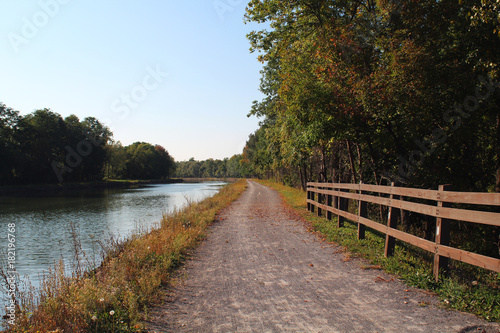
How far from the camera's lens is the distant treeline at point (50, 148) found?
5553cm

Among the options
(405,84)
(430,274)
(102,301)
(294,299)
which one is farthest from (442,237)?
(405,84)

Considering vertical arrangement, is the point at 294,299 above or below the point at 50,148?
below

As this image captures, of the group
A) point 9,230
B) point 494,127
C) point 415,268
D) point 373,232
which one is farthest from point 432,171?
point 9,230

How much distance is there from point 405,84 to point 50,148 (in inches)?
2737

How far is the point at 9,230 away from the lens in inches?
645

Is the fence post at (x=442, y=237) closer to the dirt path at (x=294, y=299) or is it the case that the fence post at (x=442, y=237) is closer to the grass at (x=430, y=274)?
the grass at (x=430, y=274)

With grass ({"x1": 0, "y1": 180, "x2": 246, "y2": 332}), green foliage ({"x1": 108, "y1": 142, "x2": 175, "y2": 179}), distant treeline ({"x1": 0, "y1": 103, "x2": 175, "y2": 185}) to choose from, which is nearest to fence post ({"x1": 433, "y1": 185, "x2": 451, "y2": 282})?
grass ({"x1": 0, "y1": 180, "x2": 246, "y2": 332})

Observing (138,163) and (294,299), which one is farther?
(138,163)

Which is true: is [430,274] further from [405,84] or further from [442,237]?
[405,84]

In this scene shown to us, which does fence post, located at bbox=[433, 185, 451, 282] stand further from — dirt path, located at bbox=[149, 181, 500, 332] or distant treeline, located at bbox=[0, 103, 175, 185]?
distant treeline, located at bbox=[0, 103, 175, 185]

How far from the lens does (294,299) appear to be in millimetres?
4512

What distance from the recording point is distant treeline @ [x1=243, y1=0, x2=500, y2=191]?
339 inches

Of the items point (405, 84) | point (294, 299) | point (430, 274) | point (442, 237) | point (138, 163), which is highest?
point (405, 84)

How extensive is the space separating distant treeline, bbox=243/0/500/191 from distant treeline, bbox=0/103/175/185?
2314 inches
